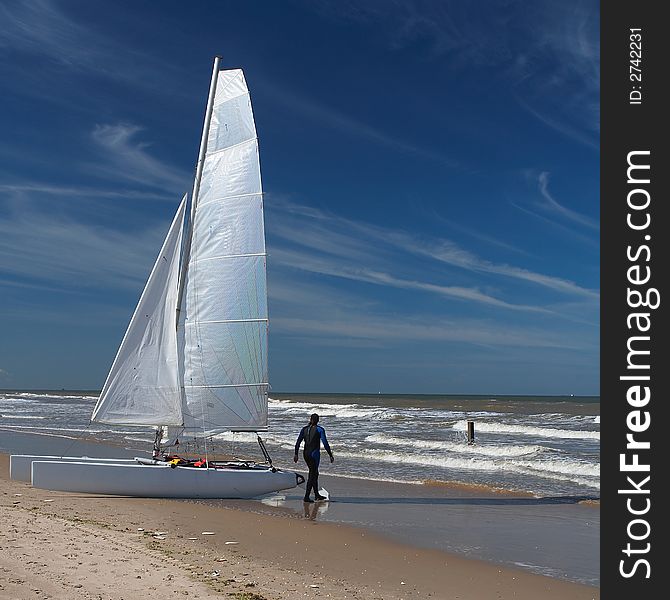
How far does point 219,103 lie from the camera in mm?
14125

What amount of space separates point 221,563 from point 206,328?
6039 millimetres

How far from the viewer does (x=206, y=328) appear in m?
13.3

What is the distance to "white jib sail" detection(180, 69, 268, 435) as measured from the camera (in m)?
13.3

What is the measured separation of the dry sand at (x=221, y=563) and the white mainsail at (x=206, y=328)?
251 centimetres

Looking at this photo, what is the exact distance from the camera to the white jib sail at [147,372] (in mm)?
12992

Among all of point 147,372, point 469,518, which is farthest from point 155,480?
point 469,518

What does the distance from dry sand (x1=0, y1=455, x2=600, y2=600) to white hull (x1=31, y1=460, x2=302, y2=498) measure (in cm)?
125

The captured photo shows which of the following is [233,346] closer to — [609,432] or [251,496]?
[251,496]

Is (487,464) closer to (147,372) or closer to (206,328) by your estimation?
(206,328)

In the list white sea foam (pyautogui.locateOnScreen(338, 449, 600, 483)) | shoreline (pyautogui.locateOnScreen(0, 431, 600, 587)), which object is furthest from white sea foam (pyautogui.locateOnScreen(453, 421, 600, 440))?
shoreline (pyautogui.locateOnScreen(0, 431, 600, 587))

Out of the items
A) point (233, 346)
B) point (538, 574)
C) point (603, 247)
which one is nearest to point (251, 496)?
point (233, 346)

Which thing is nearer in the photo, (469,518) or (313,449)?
(469,518)

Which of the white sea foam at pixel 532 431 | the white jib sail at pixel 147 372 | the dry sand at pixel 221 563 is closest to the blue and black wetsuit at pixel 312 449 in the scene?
the dry sand at pixel 221 563

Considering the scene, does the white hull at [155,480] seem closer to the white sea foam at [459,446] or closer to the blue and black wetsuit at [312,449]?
the blue and black wetsuit at [312,449]
